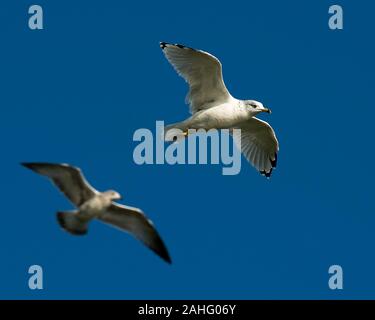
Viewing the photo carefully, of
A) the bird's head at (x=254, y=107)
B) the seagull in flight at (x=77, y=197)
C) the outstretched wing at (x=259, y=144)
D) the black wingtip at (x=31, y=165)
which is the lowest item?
the seagull in flight at (x=77, y=197)

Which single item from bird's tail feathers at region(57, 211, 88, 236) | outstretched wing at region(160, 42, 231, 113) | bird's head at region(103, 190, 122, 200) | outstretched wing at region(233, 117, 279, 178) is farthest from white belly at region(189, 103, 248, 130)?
bird's tail feathers at region(57, 211, 88, 236)

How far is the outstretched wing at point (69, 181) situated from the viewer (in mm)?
8883

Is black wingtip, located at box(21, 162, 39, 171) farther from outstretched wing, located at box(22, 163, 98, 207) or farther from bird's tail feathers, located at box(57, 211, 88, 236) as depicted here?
bird's tail feathers, located at box(57, 211, 88, 236)

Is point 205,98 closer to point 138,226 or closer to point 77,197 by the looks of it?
point 138,226

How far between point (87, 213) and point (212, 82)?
8.01ft

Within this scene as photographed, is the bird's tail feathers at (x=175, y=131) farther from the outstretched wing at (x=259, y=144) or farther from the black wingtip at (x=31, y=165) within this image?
the black wingtip at (x=31, y=165)

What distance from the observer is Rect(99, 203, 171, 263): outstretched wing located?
934 centimetres

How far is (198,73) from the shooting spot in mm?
10867

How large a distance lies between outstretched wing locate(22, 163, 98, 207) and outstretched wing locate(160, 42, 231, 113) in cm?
225

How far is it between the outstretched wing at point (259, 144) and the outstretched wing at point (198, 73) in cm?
70

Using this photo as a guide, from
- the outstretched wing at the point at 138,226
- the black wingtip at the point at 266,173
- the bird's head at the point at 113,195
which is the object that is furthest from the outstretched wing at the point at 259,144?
the bird's head at the point at 113,195

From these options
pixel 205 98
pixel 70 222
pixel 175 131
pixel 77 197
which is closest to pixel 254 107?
pixel 205 98

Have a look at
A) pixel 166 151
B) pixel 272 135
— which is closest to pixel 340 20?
pixel 272 135

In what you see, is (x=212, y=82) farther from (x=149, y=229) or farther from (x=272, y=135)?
(x=149, y=229)
